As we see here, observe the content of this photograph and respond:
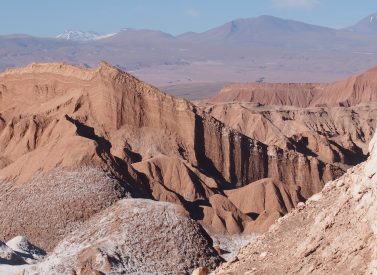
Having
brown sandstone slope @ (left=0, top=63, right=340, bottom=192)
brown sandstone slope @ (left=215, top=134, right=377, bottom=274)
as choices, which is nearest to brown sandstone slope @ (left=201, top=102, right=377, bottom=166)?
brown sandstone slope @ (left=0, top=63, right=340, bottom=192)

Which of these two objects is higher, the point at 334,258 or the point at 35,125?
the point at 334,258

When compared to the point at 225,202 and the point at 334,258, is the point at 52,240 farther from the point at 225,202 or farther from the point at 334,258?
the point at 334,258

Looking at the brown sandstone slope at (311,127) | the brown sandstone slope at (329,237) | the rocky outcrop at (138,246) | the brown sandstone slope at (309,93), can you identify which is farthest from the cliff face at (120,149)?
the brown sandstone slope at (309,93)

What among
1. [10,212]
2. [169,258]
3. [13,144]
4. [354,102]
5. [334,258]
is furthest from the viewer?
[354,102]

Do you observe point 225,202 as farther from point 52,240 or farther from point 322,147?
point 322,147

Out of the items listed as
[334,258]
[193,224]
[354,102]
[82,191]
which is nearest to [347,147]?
[82,191]

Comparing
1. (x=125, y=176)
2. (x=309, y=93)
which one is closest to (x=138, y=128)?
(x=125, y=176)

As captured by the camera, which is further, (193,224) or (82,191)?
(82,191)

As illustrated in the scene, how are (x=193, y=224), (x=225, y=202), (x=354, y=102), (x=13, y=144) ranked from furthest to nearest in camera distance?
1. (x=354, y=102)
2. (x=13, y=144)
3. (x=225, y=202)
4. (x=193, y=224)
